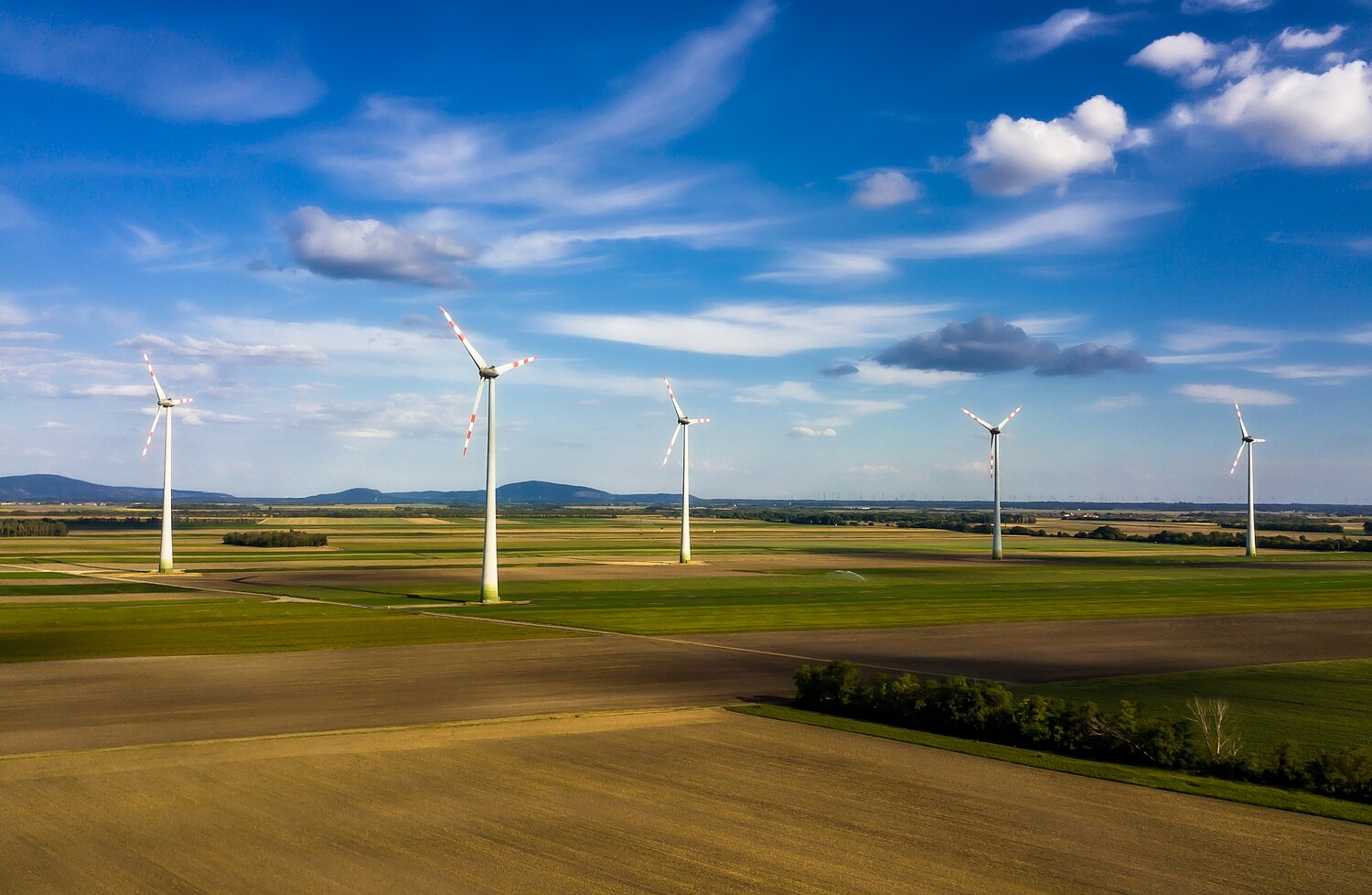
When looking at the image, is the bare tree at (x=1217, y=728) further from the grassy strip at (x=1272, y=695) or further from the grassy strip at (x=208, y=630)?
the grassy strip at (x=208, y=630)

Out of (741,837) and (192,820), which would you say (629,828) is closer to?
(741,837)

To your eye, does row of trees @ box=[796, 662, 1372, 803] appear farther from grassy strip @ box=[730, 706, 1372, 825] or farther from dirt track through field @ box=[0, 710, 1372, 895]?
dirt track through field @ box=[0, 710, 1372, 895]

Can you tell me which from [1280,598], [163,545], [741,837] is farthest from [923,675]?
[163,545]

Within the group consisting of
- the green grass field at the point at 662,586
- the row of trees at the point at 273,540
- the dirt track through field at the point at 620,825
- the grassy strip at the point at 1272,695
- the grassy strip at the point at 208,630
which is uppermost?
the row of trees at the point at 273,540

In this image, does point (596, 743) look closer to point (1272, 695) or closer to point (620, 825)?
point (620, 825)

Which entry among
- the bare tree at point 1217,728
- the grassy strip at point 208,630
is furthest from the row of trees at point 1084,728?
the grassy strip at point 208,630

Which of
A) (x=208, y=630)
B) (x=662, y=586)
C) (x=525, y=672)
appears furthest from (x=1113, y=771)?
(x=662, y=586)

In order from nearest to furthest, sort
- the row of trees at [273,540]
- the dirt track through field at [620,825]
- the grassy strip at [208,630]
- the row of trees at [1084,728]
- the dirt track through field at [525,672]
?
the dirt track through field at [620,825] → the row of trees at [1084,728] → the dirt track through field at [525,672] → the grassy strip at [208,630] → the row of trees at [273,540]
